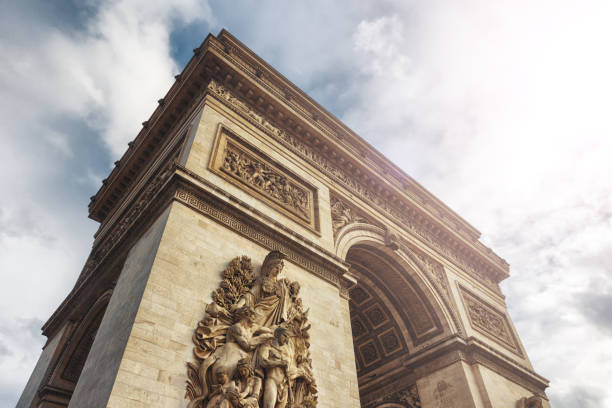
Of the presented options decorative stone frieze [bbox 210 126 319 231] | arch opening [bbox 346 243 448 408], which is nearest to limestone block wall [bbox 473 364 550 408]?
arch opening [bbox 346 243 448 408]

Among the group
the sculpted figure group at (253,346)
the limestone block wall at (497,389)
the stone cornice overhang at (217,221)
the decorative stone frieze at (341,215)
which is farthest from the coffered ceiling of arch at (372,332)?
the sculpted figure group at (253,346)

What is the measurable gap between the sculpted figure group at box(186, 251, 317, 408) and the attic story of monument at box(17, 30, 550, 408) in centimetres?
2

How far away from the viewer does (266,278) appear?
7125mm

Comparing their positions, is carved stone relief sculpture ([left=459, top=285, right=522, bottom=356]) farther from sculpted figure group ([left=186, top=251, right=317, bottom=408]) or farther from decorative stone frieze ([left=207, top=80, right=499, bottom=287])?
sculpted figure group ([left=186, top=251, right=317, bottom=408])

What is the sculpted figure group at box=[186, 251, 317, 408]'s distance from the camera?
5.53m

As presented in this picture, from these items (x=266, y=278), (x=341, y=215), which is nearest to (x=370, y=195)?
(x=341, y=215)

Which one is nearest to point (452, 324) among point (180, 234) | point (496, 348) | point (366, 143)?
point (496, 348)

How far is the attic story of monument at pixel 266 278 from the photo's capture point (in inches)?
229

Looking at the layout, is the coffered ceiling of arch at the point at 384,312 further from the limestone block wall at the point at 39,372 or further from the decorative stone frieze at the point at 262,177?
the limestone block wall at the point at 39,372

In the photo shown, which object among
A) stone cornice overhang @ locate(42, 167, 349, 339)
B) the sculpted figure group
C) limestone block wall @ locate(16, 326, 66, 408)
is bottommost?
the sculpted figure group

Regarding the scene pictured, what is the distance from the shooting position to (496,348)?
41.5ft

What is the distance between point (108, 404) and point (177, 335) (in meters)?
1.18

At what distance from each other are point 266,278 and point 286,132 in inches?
193

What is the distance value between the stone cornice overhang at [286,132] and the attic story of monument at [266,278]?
5 centimetres
